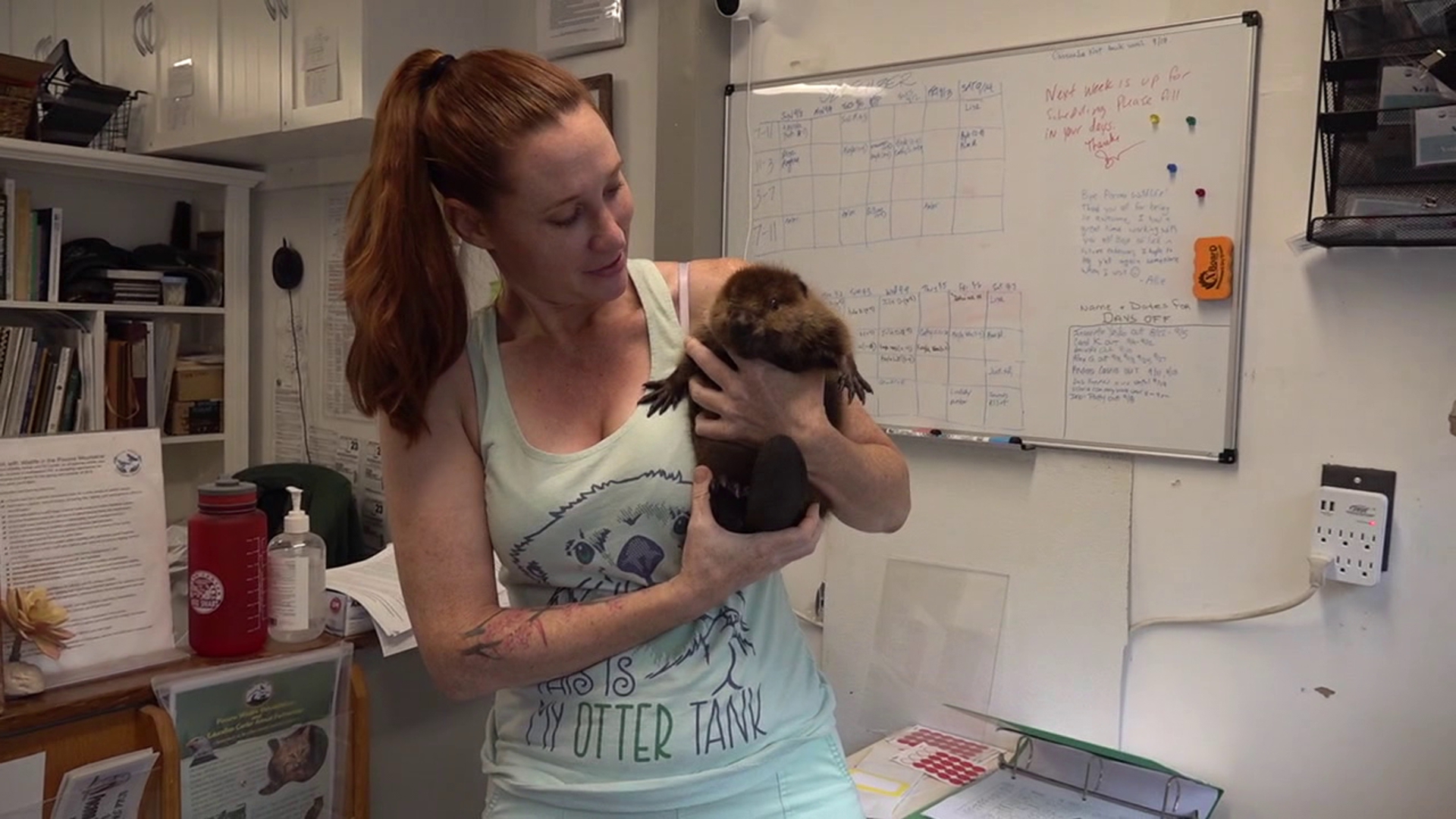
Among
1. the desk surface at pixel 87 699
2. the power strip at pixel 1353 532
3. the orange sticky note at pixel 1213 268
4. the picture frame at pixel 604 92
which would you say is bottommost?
the desk surface at pixel 87 699

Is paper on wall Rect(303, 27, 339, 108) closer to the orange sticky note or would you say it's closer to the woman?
the woman

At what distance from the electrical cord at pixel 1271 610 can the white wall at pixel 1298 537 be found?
16mm

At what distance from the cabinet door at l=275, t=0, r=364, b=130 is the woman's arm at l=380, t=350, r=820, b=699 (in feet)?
6.17

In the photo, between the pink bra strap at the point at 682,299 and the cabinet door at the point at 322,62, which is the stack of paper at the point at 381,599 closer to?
the pink bra strap at the point at 682,299

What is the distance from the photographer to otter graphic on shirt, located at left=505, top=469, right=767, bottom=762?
98cm

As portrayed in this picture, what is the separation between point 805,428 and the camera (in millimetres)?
1015

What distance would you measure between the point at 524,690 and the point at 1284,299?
1.51 metres

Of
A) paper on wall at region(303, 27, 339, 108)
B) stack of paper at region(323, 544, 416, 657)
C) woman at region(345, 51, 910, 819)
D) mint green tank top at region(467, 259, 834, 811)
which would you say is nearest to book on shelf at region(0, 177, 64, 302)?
paper on wall at region(303, 27, 339, 108)

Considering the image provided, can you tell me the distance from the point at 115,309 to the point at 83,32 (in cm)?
114

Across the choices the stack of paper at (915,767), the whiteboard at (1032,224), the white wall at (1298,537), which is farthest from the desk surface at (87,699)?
the white wall at (1298,537)

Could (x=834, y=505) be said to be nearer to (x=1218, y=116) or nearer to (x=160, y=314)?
(x=1218, y=116)

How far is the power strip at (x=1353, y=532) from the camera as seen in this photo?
5.62 ft

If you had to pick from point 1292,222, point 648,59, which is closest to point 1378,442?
point 1292,222

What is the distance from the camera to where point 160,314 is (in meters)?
3.56
